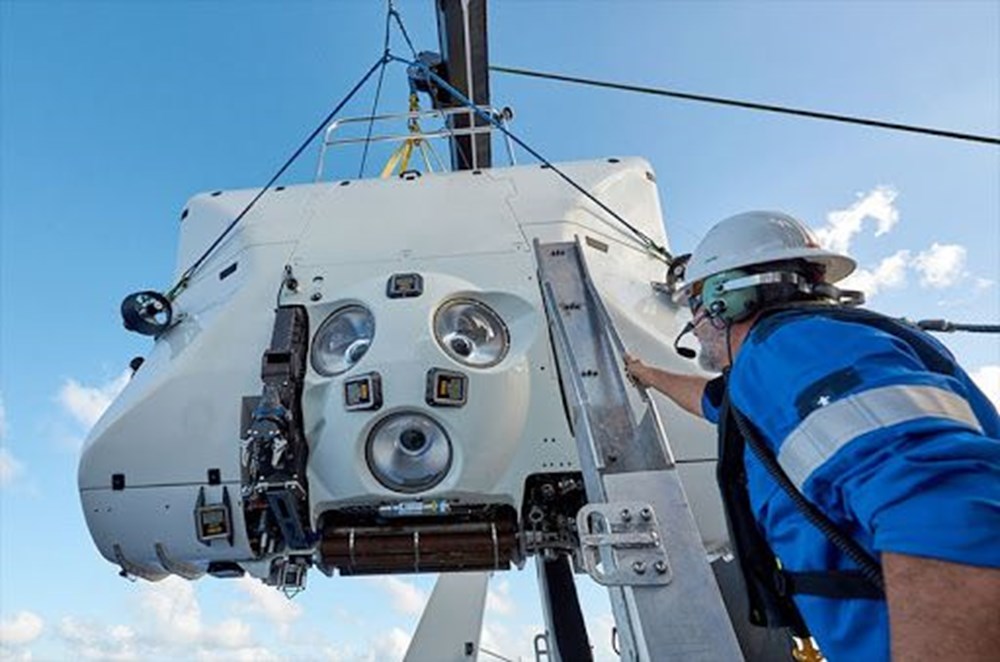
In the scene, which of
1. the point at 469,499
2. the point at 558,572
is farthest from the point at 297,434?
the point at 558,572

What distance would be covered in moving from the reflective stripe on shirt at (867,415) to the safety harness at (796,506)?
0.11 meters

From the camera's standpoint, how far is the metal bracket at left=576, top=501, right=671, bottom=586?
140cm

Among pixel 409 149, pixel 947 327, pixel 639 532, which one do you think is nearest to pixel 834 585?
pixel 639 532

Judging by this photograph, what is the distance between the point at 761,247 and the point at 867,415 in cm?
61

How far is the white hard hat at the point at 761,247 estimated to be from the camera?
4.60ft

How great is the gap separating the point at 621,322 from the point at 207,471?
5.61 feet

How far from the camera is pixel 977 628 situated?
0.77 m

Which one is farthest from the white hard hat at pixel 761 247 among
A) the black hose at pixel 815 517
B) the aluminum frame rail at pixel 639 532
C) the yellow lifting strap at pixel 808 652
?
the yellow lifting strap at pixel 808 652

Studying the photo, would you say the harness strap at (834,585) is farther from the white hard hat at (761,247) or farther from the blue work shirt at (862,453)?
the white hard hat at (761,247)

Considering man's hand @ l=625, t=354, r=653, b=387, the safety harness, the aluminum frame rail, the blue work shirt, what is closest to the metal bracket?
the aluminum frame rail

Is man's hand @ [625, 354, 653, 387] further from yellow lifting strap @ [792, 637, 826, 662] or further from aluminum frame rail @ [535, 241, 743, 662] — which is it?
yellow lifting strap @ [792, 637, 826, 662]

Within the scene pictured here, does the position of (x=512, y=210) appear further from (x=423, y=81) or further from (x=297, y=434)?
(x=423, y=81)

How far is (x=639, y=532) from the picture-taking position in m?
1.48

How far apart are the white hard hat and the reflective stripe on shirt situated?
520 millimetres
